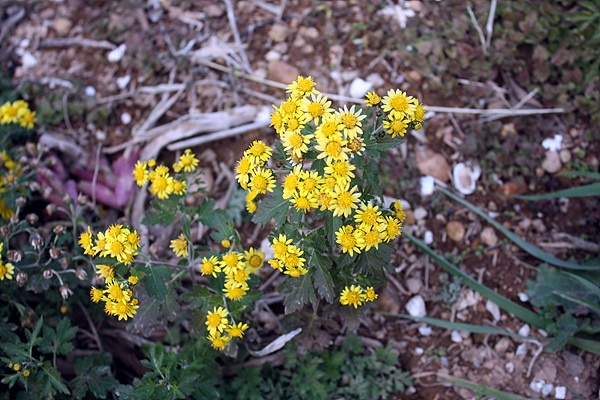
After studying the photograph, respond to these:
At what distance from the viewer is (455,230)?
2924mm

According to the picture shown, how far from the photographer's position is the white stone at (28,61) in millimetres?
3809

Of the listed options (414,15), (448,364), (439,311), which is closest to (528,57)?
(414,15)

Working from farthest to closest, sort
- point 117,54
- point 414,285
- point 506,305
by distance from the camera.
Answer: point 117,54
point 414,285
point 506,305

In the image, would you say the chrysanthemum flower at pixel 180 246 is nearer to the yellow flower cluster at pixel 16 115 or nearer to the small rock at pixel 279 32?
the yellow flower cluster at pixel 16 115

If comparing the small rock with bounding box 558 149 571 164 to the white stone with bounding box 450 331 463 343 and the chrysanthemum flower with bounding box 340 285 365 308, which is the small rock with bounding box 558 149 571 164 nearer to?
the white stone with bounding box 450 331 463 343

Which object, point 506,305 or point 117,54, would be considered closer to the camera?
point 506,305

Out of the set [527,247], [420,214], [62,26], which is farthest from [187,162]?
[62,26]

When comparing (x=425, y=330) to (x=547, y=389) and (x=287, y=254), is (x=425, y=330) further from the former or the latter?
(x=287, y=254)

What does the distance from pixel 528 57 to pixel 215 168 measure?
250 cm

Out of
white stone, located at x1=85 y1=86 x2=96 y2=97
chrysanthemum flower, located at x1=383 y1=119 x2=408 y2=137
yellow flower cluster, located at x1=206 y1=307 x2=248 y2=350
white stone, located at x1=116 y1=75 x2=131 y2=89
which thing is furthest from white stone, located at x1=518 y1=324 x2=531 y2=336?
white stone, located at x1=85 y1=86 x2=96 y2=97

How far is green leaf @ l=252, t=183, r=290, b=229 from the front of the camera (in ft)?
6.01

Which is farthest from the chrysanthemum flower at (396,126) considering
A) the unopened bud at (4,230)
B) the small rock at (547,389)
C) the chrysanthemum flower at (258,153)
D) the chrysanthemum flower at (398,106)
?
the unopened bud at (4,230)

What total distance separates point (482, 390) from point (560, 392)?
1.47ft

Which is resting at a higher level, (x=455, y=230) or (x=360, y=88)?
(x=360, y=88)
